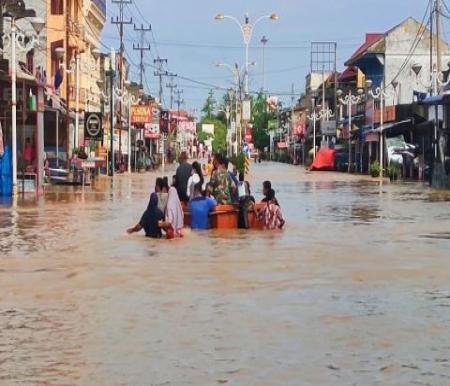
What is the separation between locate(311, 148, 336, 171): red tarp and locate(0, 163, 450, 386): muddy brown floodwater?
→ 68032 mm

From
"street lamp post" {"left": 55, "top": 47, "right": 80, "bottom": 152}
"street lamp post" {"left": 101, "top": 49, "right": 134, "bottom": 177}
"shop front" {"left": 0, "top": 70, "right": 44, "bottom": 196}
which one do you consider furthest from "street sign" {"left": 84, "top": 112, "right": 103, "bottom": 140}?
"shop front" {"left": 0, "top": 70, "right": 44, "bottom": 196}

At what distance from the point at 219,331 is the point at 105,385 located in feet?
8.49

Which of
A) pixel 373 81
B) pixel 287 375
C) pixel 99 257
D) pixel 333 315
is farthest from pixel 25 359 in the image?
pixel 373 81

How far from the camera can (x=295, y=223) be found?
25.6 m

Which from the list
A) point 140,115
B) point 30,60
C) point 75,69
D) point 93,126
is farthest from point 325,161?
point 30,60

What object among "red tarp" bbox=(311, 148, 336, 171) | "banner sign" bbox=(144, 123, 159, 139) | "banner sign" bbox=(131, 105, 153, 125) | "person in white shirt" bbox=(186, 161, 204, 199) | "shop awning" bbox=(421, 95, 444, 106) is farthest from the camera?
"banner sign" bbox=(144, 123, 159, 139)

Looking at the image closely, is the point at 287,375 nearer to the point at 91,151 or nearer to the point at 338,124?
the point at 91,151

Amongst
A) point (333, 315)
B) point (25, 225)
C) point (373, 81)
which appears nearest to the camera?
point (333, 315)

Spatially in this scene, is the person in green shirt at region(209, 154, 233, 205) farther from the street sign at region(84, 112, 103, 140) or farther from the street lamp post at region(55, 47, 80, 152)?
the street sign at region(84, 112, 103, 140)

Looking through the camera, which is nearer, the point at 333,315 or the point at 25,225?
the point at 333,315

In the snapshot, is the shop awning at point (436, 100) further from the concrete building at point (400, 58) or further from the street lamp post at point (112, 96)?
the concrete building at point (400, 58)

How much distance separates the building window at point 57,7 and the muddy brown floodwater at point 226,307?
44.7 meters

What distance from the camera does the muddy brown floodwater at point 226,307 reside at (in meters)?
9.02

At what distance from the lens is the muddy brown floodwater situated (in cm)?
902
